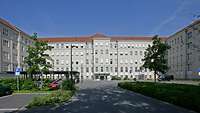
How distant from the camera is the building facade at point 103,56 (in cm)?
11044

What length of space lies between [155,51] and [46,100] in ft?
58.9

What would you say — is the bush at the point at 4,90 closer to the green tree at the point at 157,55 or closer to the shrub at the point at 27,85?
the shrub at the point at 27,85

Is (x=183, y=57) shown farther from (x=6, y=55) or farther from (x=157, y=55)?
(x=157, y=55)

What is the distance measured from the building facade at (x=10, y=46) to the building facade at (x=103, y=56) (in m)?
33.2

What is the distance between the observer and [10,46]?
67.9m

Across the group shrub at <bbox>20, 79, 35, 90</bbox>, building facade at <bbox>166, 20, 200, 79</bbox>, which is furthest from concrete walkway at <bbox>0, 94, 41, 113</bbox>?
building facade at <bbox>166, 20, 200, 79</bbox>

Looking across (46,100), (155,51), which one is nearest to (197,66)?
(155,51)

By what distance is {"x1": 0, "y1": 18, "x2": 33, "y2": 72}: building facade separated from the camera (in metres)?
62.3

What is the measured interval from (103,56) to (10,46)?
48740mm

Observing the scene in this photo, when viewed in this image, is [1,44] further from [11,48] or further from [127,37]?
[127,37]

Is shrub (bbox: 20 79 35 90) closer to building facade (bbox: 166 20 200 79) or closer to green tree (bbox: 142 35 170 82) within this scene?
green tree (bbox: 142 35 170 82)

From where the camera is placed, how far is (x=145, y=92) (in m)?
24.0

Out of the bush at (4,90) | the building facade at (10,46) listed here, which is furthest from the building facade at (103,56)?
the bush at (4,90)

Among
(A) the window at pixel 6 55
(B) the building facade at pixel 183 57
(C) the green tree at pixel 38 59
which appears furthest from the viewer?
(B) the building facade at pixel 183 57
